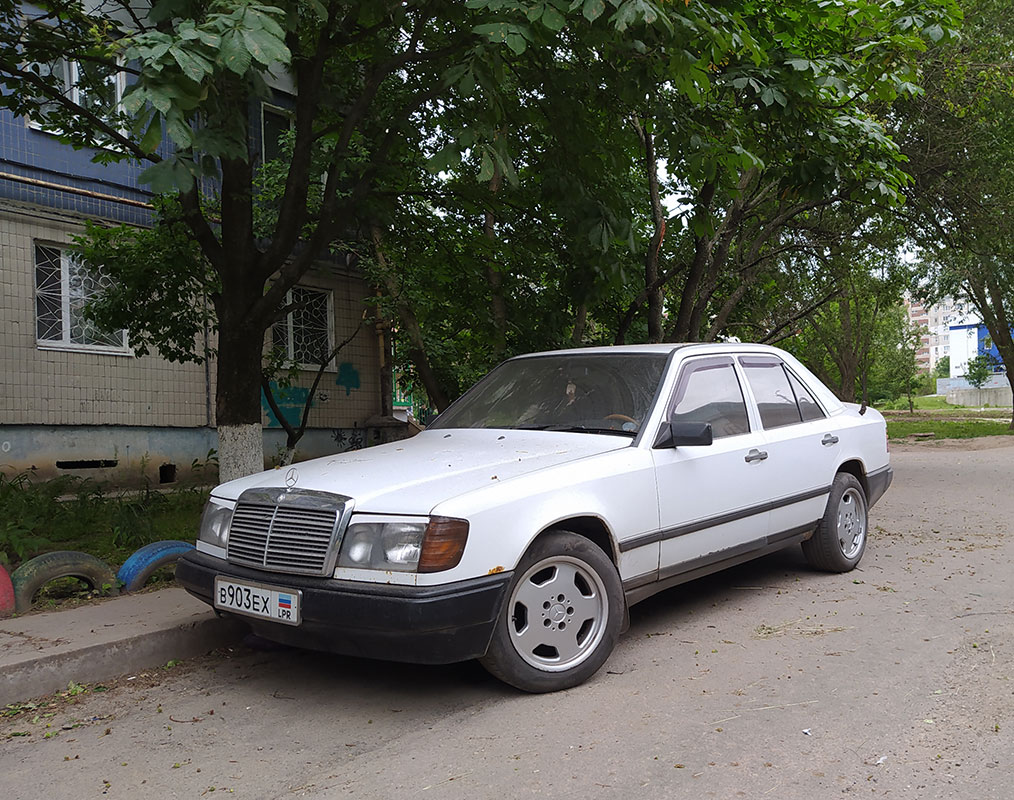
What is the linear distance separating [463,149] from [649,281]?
18.2ft

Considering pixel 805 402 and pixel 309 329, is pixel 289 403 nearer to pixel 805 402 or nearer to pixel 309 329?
pixel 309 329

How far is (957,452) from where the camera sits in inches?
739

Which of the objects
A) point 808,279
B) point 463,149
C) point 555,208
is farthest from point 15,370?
point 808,279

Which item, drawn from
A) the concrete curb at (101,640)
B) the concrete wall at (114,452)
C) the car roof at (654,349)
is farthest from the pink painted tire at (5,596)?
the concrete wall at (114,452)

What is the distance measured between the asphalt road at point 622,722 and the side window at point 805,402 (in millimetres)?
1305

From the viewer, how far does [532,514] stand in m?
3.88

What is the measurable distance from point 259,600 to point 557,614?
1.34 metres

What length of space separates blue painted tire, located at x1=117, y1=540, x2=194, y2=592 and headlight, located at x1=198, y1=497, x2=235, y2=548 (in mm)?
1507

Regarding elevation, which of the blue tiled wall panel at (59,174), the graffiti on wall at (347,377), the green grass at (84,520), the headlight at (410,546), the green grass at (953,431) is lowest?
the green grass at (953,431)

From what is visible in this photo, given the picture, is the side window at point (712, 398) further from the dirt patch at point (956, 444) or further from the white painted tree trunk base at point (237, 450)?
the dirt patch at point (956, 444)

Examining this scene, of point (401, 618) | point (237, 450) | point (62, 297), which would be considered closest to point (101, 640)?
point (401, 618)

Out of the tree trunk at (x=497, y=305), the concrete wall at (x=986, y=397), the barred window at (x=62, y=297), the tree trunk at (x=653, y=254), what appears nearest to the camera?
the tree trunk at (x=497, y=305)

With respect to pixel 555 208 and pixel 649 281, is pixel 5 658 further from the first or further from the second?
pixel 649 281

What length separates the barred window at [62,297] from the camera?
11.3 m
